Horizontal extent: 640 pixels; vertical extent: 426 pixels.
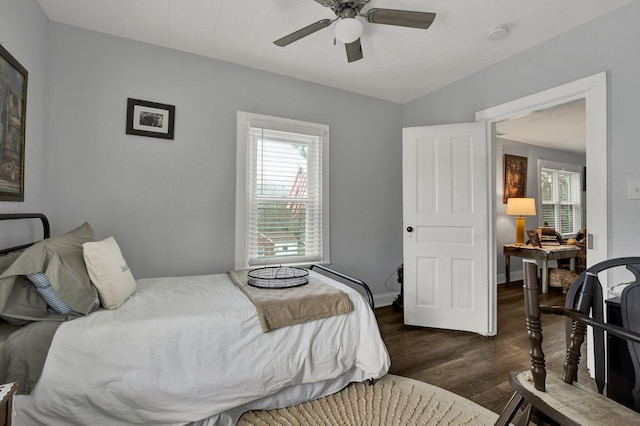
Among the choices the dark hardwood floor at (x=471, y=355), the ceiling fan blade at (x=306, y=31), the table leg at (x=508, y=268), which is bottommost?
the dark hardwood floor at (x=471, y=355)

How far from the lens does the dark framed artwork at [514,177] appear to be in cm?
531

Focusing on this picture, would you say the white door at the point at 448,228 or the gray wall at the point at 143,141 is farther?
the white door at the point at 448,228

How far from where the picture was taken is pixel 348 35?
196 cm

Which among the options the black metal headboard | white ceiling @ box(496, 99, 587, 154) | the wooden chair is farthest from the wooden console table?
the black metal headboard

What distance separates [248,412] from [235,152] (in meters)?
2.18

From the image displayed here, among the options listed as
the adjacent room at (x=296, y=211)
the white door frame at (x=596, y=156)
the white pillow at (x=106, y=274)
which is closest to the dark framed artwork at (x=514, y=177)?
the adjacent room at (x=296, y=211)

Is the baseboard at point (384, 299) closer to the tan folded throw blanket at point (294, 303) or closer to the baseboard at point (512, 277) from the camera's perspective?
the tan folded throw blanket at point (294, 303)

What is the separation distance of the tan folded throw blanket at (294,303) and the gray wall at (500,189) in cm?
432

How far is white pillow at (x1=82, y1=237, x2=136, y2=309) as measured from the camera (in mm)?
1703

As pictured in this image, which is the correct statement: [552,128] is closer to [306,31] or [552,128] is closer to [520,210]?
[520,210]

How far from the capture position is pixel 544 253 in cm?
446

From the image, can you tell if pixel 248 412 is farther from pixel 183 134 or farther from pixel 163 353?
pixel 183 134

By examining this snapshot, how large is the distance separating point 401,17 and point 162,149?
7.12 ft

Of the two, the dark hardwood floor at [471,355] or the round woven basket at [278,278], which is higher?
the round woven basket at [278,278]
